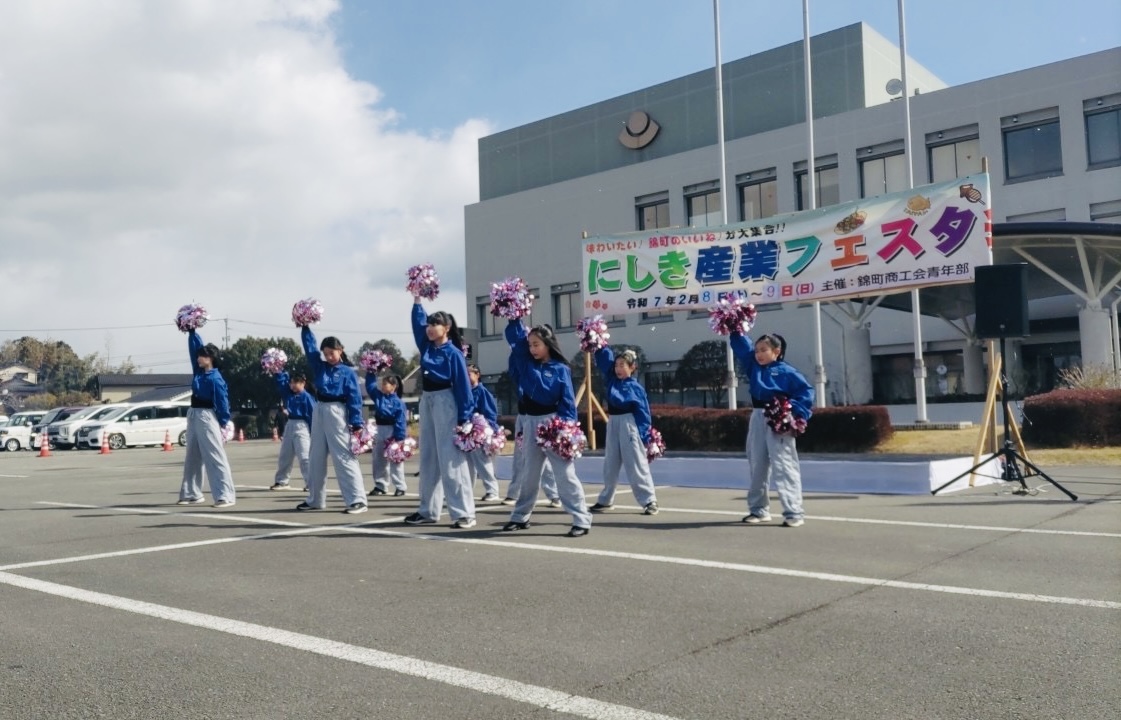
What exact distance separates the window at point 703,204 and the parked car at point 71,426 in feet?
76.7

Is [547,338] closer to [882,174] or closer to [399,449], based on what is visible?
[399,449]

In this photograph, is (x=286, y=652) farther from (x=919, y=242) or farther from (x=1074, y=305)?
(x=1074, y=305)

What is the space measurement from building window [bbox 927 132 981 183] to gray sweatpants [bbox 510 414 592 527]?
26.0 metres

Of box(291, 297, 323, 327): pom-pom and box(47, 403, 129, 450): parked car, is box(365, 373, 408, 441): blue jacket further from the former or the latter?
box(47, 403, 129, 450): parked car

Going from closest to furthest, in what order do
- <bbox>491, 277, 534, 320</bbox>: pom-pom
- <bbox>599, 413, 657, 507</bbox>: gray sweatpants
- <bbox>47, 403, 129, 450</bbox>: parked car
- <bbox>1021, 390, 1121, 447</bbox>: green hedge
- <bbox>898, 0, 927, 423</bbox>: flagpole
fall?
<bbox>491, 277, 534, 320</bbox>: pom-pom
<bbox>599, 413, 657, 507</bbox>: gray sweatpants
<bbox>1021, 390, 1121, 447</bbox>: green hedge
<bbox>898, 0, 927, 423</bbox>: flagpole
<bbox>47, 403, 129, 450</bbox>: parked car

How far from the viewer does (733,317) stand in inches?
396

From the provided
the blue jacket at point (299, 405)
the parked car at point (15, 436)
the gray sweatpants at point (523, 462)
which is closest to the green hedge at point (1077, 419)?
the gray sweatpants at point (523, 462)

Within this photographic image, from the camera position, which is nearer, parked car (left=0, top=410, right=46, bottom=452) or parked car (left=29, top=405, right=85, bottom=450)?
parked car (left=0, top=410, right=46, bottom=452)

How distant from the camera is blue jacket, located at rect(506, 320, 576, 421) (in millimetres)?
9086

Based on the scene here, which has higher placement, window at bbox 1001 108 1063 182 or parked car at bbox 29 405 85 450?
window at bbox 1001 108 1063 182

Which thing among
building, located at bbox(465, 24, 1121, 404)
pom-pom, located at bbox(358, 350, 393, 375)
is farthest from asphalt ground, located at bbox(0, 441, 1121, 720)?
building, located at bbox(465, 24, 1121, 404)

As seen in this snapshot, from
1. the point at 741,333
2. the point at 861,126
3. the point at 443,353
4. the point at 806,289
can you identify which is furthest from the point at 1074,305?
the point at 443,353

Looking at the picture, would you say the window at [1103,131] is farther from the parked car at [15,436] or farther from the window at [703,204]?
the parked car at [15,436]

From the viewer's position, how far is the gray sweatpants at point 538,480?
884 centimetres
